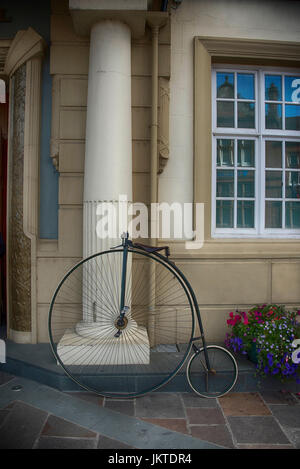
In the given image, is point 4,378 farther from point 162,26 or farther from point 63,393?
point 162,26

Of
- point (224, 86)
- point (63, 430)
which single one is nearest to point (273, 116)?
point (224, 86)

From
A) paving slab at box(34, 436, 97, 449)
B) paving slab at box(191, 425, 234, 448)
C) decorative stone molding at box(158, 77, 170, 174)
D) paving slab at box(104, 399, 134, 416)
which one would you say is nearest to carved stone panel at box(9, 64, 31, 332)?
paving slab at box(104, 399, 134, 416)

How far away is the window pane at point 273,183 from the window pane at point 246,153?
236 mm

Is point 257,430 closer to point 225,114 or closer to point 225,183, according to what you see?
point 225,183

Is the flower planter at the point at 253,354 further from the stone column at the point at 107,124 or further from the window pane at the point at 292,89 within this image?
the window pane at the point at 292,89

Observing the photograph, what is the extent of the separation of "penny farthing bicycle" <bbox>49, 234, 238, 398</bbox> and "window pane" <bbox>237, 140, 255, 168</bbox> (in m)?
1.55

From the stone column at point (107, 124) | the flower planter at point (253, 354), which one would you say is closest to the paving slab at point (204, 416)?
the flower planter at point (253, 354)

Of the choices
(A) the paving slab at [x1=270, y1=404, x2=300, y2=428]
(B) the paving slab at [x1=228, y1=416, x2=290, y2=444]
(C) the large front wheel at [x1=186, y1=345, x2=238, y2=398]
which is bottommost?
(B) the paving slab at [x1=228, y1=416, x2=290, y2=444]

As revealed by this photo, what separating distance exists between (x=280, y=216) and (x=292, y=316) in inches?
50.1

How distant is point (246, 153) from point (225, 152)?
0.82ft

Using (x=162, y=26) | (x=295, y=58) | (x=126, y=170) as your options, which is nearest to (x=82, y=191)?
(x=126, y=170)

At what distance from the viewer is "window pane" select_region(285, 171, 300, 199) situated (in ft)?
14.3

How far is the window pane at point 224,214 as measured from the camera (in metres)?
4.22

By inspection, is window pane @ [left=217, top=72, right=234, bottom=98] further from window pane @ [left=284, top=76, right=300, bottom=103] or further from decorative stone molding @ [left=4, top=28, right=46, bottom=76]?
decorative stone molding @ [left=4, top=28, right=46, bottom=76]
